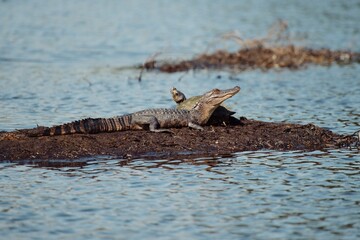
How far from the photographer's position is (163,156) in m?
13.0

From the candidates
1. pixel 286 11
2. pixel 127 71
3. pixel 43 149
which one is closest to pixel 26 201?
pixel 43 149

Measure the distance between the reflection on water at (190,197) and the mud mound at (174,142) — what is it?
0.28 metres

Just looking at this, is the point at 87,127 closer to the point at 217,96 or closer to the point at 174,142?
the point at 174,142

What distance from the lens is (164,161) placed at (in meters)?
12.7

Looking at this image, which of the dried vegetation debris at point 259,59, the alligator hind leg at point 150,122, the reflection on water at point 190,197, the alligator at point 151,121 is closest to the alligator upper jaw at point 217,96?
the alligator at point 151,121

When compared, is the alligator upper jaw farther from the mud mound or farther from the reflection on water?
the reflection on water

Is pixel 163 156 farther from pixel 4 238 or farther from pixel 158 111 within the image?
pixel 4 238

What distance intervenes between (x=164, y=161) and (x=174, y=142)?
0.68 metres

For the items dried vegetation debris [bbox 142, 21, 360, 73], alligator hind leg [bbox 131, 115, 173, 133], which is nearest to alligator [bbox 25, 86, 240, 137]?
alligator hind leg [bbox 131, 115, 173, 133]

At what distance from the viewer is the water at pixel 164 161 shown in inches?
389

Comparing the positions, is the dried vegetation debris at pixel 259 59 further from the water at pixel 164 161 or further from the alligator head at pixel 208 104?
the alligator head at pixel 208 104

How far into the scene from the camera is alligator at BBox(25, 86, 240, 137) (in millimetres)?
13242

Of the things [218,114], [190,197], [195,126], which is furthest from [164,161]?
[218,114]

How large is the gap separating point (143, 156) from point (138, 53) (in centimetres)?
1592
